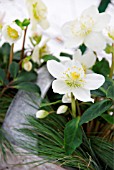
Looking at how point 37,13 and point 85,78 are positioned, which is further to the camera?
point 37,13

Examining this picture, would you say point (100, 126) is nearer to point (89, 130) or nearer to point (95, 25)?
point (89, 130)

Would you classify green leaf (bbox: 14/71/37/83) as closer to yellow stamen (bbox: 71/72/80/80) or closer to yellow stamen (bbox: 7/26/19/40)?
yellow stamen (bbox: 7/26/19/40)

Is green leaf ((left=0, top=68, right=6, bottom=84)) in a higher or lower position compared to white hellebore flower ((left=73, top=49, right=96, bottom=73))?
lower

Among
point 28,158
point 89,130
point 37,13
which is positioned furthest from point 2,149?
point 37,13

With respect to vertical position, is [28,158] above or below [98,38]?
below

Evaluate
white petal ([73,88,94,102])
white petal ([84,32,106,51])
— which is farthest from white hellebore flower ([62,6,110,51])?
white petal ([73,88,94,102])

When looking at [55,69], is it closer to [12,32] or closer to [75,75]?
[75,75]
